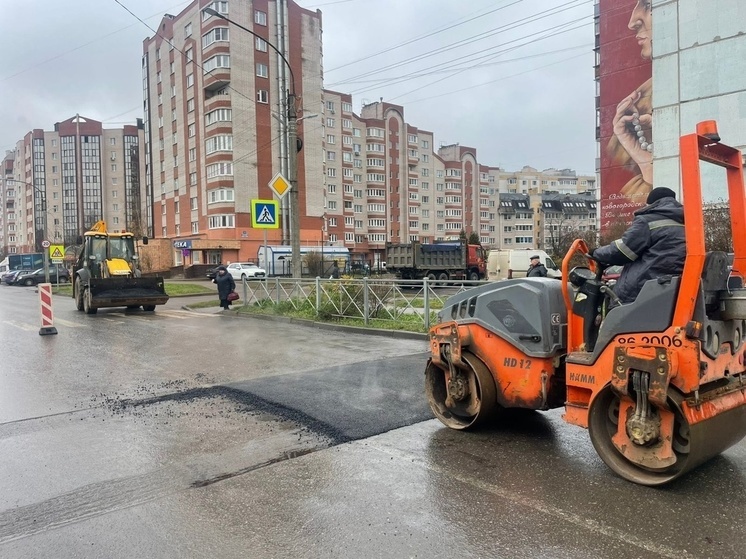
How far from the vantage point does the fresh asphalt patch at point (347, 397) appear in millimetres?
5477

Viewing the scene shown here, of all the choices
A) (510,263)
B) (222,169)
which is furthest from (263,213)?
(222,169)

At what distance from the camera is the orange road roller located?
11.5ft

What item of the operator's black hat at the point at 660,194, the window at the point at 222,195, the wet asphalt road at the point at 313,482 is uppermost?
the window at the point at 222,195

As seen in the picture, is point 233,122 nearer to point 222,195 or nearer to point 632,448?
point 222,195

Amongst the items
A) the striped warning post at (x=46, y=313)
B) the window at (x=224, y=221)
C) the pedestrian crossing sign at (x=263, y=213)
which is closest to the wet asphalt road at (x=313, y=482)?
the striped warning post at (x=46, y=313)

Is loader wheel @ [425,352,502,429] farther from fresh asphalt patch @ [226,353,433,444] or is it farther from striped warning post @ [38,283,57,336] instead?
striped warning post @ [38,283,57,336]

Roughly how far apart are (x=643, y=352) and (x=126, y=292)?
673 inches

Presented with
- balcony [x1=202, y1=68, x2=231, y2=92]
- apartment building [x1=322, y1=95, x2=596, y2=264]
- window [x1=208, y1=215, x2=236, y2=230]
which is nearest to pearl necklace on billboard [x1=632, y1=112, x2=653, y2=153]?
apartment building [x1=322, y1=95, x2=596, y2=264]

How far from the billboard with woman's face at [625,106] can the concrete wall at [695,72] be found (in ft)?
9.96

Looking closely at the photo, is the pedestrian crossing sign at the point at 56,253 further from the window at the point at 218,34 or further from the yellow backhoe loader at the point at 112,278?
the window at the point at 218,34

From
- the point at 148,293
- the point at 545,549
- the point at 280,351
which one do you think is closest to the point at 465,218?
the point at 148,293

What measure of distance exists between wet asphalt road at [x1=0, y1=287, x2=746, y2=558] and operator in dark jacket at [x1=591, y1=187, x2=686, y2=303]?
1.43 metres

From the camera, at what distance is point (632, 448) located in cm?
380

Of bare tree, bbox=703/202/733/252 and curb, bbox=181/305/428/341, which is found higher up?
bare tree, bbox=703/202/733/252
